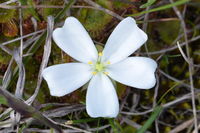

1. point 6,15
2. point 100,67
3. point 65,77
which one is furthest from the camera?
point 6,15

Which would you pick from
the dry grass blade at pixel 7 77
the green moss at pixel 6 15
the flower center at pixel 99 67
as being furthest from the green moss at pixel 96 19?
the dry grass blade at pixel 7 77

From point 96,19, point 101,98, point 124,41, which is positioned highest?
point 96,19

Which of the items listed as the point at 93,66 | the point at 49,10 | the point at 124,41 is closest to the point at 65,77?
the point at 93,66

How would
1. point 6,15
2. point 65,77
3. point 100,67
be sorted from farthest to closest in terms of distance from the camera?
point 6,15
point 100,67
point 65,77

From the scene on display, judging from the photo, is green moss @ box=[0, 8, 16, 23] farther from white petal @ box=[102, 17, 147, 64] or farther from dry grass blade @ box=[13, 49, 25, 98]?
white petal @ box=[102, 17, 147, 64]

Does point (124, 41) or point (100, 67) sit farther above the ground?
point (124, 41)

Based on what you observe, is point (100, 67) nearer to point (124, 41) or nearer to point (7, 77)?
point (124, 41)

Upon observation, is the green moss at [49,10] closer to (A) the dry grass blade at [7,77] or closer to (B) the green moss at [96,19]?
(B) the green moss at [96,19]

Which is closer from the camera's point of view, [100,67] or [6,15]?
[100,67]
